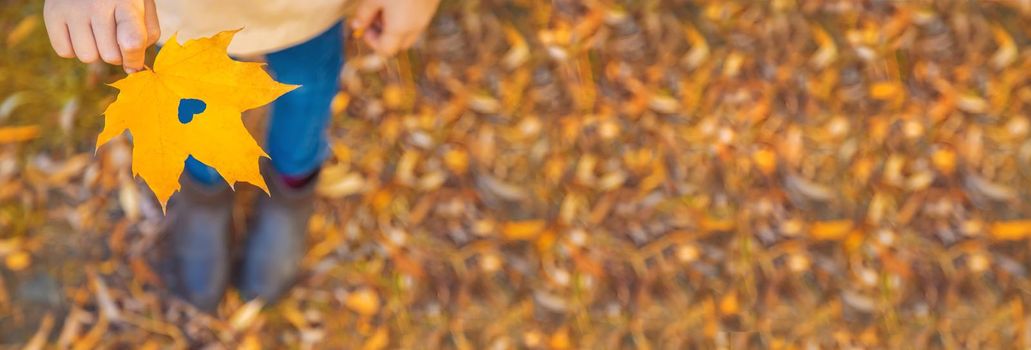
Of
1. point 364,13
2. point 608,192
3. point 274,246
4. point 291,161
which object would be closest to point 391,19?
point 364,13

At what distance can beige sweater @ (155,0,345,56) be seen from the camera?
802 millimetres

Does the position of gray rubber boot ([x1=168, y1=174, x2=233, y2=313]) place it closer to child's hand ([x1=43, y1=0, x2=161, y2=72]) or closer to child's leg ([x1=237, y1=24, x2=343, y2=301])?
child's leg ([x1=237, y1=24, x2=343, y2=301])

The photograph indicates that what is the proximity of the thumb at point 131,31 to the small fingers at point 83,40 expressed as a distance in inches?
1.5

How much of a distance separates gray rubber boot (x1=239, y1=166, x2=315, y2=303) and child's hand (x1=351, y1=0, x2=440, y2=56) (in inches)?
20.8

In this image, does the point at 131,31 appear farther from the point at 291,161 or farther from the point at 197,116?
A: the point at 291,161

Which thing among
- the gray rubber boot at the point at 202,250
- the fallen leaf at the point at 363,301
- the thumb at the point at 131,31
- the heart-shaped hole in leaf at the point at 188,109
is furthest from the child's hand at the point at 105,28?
the fallen leaf at the point at 363,301

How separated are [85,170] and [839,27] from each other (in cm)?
160

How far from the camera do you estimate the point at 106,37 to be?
26.8 inches

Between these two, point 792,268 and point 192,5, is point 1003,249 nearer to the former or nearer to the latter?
point 792,268

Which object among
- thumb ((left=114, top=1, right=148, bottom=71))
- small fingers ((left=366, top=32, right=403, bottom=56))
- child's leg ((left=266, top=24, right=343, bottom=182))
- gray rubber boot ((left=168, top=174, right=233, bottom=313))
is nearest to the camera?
thumb ((left=114, top=1, right=148, bottom=71))

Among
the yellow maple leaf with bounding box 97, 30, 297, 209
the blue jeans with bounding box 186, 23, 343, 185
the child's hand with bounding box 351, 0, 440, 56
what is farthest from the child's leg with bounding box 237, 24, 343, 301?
the yellow maple leaf with bounding box 97, 30, 297, 209

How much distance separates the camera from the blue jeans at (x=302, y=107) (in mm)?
1024

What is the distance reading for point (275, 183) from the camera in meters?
1.37

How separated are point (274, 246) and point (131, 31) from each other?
819mm
